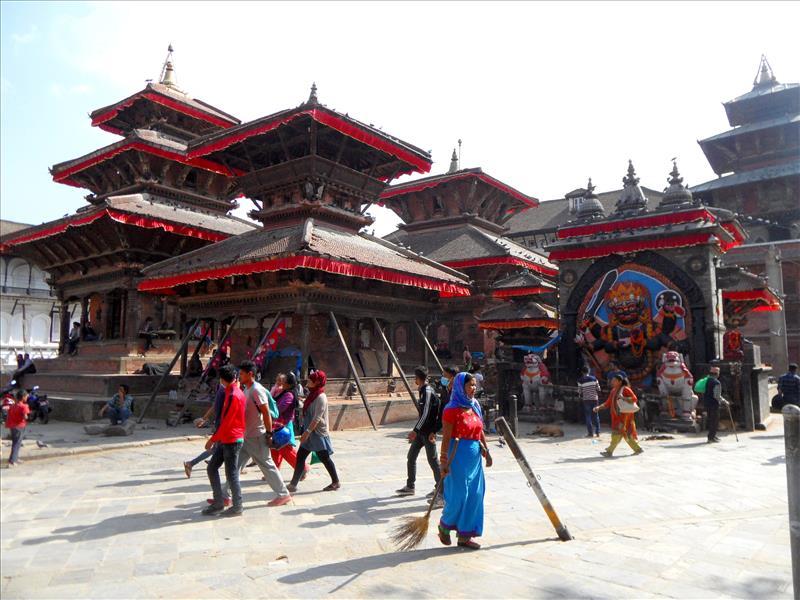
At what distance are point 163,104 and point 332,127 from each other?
44.2 ft

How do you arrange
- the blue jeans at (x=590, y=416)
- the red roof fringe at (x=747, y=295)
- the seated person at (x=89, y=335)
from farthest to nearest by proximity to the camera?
the seated person at (x=89, y=335) < the red roof fringe at (x=747, y=295) < the blue jeans at (x=590, y=416)

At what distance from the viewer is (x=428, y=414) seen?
7.20m

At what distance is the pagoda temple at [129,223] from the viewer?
64.8ft

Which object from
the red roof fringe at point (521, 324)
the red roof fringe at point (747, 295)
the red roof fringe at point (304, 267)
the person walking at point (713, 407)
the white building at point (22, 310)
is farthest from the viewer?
the white building at point (22, 310)

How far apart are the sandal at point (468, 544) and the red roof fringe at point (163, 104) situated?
25.3 metres

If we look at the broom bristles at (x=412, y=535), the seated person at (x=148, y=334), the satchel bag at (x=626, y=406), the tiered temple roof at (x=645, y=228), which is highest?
the tiered temple roof at (x=645, y=228)

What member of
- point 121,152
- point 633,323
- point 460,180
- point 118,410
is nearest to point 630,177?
point 633,323

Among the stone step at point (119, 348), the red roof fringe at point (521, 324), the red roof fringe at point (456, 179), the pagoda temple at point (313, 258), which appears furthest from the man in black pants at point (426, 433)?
the red roof fringe at point (456, 179)

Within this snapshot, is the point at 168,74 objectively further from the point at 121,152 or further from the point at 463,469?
the point at 463,469

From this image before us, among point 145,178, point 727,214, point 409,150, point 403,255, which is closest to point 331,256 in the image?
point 403,255

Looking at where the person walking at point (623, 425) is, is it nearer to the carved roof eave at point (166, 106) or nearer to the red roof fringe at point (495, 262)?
the red roof fringe at point (495, 262)

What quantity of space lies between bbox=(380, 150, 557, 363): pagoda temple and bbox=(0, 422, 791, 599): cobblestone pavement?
11.7 m

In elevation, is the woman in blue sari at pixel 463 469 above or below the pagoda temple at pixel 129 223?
below

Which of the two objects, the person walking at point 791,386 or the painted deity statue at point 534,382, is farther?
the painted deity statue at point 534,382
